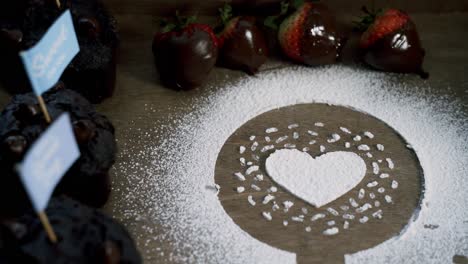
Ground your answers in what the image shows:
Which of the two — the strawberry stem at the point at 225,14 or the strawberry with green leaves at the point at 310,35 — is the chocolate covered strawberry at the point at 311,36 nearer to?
the strawberry with green leaves at the point at 310,35

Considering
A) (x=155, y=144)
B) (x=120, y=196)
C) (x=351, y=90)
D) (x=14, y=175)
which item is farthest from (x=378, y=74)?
(x=14, y=175)

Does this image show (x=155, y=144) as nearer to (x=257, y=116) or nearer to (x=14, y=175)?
(x=257, y=116)

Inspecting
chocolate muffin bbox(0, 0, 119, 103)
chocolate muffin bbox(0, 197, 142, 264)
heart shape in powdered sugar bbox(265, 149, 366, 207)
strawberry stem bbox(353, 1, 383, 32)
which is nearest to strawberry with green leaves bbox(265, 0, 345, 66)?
strawberry stem bbox(353, 1, 383, 32)

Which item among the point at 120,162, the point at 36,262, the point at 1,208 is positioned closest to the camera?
the point at 36,262

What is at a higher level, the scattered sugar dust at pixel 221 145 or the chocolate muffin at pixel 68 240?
the chocolate muffin at pixel 68 240

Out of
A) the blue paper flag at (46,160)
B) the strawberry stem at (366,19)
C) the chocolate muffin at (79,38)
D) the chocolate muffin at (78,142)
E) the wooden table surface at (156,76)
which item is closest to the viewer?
the blue paper flag at (46,160)

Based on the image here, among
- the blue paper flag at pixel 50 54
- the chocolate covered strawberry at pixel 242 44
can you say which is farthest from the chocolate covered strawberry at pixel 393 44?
the blue paper flag at pixel 50 54

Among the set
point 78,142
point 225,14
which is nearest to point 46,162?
point 78,142
